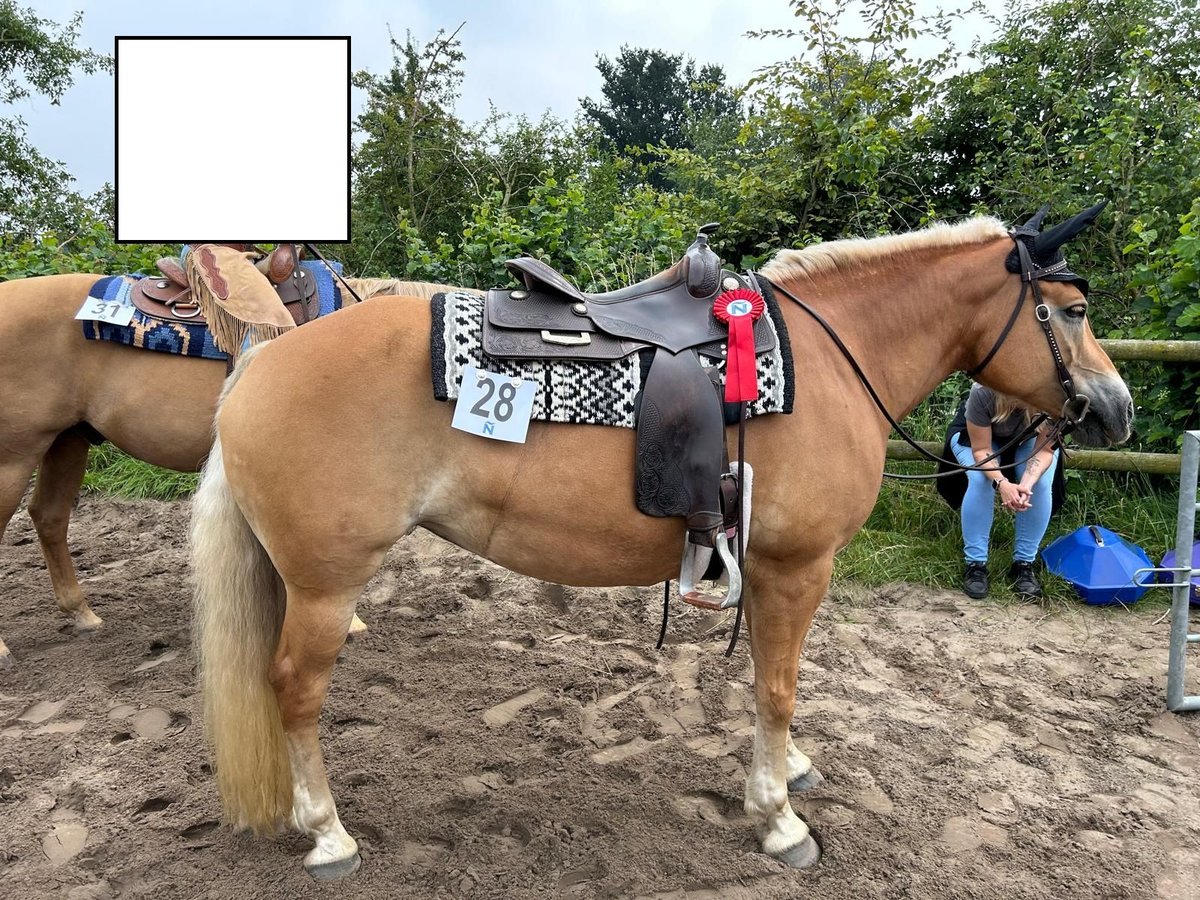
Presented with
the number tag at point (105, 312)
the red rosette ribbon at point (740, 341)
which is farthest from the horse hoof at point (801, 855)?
the number tag at point (105, 312)

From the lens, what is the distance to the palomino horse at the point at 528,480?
1.98m

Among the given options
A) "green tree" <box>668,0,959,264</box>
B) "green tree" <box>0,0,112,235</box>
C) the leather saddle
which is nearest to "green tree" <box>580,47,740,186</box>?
"green tree" <box>0,0,112,235</box>

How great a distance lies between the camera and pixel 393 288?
11.9ft

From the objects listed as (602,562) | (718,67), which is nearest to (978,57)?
(602,562)

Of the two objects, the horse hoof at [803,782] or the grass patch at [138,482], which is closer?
the horse hoof at [803,782]

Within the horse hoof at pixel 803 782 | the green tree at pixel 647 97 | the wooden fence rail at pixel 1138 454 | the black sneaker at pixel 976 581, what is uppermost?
the green tree at pixel 647 97

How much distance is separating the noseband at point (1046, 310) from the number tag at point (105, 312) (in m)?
3.62

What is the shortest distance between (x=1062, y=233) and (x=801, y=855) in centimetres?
206

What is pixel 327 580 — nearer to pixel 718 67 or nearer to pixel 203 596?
pixel 203 596

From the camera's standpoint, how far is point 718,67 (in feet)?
136

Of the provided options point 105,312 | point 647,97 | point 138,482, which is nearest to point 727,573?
point 105,312

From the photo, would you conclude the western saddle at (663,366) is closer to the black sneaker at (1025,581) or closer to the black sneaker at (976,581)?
the black sneaker at (976,581)

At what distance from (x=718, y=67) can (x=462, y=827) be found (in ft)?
151

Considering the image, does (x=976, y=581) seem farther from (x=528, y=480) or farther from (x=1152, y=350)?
(x=528, y=480)
